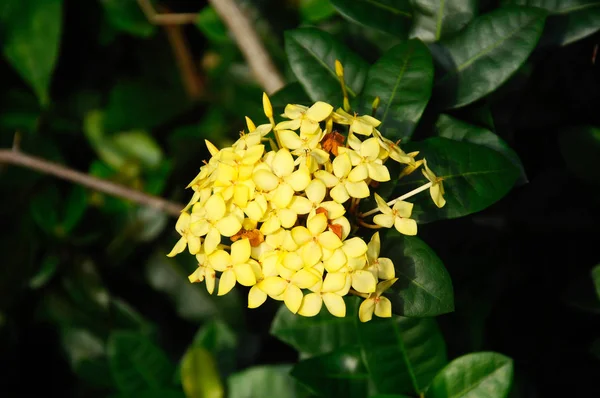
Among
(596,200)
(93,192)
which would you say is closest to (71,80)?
(93,192)

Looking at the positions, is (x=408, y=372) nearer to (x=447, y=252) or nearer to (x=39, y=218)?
(x=447, y=252)

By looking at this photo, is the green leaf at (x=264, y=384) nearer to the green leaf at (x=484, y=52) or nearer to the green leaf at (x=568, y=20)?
the green leaf at (x=484, y=52)

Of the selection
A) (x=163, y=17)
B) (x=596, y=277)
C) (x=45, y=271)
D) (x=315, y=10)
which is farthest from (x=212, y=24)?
(x=596, y=277)

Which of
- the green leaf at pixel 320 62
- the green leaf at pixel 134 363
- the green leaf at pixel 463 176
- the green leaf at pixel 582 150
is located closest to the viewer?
the green leaf at pixel 463 176

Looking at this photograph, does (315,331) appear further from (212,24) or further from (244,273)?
(212,24)

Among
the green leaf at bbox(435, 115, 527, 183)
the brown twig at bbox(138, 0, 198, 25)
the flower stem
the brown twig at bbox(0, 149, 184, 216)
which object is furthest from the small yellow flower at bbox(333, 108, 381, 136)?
the brown twig at bbox(138, 0, 198, 25)

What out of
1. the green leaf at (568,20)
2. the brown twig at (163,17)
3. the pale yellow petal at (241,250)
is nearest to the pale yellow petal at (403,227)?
the pale yellow petal at (241,250)
